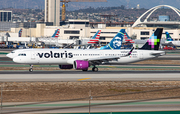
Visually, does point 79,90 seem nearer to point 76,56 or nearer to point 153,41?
point 76,56

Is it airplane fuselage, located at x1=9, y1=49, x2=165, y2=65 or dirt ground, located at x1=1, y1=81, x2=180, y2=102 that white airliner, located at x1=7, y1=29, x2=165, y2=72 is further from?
dirt ground, located at x1=1, y1=81, x2=180, y2=102

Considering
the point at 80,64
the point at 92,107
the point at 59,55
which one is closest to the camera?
the point at 92,107

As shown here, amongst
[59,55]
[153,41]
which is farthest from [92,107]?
[153,41]

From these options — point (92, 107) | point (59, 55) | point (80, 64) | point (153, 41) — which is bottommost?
point (92, 107)

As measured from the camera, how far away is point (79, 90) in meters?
33.6

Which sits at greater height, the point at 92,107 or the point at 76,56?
the point at 76,56

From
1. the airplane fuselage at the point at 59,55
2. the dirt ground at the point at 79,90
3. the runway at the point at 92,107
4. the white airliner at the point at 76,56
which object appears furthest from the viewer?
the white airliner at the point at 76,56

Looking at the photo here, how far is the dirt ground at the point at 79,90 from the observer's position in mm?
29594

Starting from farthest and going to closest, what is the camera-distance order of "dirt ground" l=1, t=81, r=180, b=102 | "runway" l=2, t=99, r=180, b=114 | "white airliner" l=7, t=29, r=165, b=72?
"white airliner" l=7, t=29, r=165, b=72, "dirt ground" l=1, t=81, r=180, b=102, "runway" l=2, t=99, r=180, b=114

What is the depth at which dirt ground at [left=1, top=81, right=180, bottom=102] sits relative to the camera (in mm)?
29594

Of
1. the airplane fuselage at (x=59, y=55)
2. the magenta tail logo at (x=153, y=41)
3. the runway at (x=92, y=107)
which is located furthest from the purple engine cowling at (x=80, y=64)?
the runway at (x=92, y=107)

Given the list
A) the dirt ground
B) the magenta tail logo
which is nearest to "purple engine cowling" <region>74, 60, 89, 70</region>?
the dirt ground

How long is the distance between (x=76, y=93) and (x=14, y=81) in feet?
35.2

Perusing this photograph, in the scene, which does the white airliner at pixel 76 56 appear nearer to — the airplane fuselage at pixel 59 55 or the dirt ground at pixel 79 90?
the airplane fuselage at pixel 59 55
